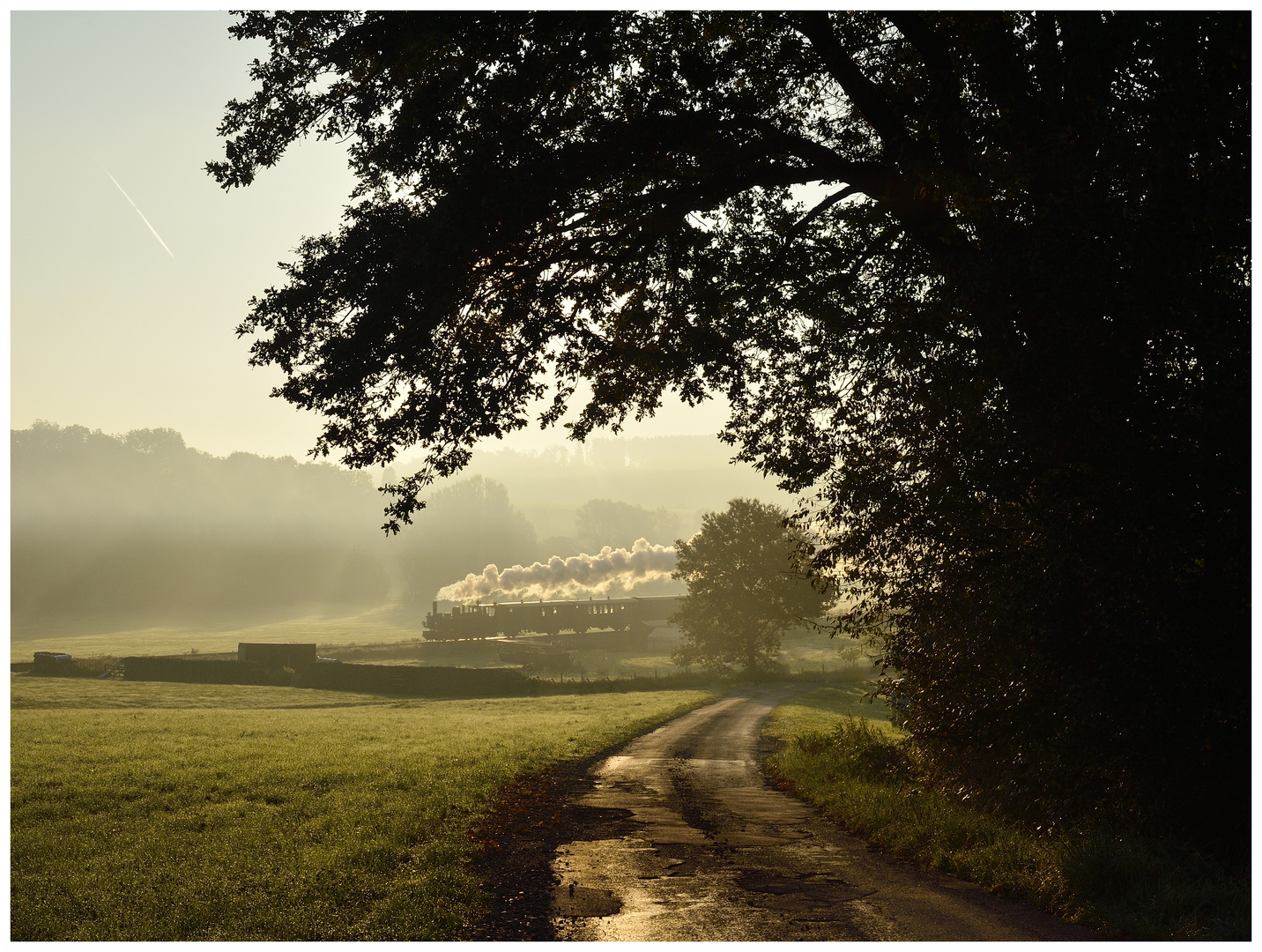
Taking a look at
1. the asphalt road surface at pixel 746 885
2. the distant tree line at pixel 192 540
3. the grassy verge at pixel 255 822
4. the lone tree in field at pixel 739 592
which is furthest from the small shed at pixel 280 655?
the distant tree line at pixel 192 540

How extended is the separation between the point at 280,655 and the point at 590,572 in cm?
4106

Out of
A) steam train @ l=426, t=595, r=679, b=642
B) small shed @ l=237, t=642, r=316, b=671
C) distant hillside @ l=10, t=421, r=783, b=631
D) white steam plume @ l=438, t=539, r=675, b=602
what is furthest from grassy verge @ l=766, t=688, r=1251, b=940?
distant hillside @ l=10, t=421, r=783, b=631

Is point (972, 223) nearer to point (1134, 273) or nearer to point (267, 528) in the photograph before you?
point (1134, 273)

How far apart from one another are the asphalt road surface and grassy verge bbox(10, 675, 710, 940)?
139 centimetres

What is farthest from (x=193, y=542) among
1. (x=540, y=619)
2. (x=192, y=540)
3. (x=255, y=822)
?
(x=255, y=822)

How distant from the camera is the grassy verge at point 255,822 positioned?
7.36m

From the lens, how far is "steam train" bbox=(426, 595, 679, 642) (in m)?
87.4

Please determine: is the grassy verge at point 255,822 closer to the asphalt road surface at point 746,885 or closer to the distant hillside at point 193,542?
the asphalt road surface at point 746,885

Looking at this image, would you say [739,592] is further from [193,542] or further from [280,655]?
[193,542]

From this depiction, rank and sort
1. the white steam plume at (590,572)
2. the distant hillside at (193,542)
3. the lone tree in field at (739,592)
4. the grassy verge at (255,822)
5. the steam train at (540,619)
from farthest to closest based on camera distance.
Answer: the distant hillside at (193,542), the white steam plume at (590,572), the steam train at (540,619), the lone tree in field at (739,592), the grassy verge at (255,822)

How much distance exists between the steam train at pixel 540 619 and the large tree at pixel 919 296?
7804 cm

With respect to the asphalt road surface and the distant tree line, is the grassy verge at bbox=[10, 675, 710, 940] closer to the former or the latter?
the asphalt road surface

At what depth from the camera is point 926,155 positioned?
8.70 metres

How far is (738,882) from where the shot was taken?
8.30 meters
